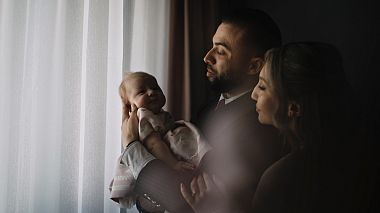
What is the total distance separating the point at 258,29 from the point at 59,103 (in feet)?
2.36

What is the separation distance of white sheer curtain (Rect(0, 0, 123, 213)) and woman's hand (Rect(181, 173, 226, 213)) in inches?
14.0

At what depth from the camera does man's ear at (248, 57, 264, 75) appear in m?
1.13

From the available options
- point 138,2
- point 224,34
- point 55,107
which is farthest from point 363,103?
point 55,107

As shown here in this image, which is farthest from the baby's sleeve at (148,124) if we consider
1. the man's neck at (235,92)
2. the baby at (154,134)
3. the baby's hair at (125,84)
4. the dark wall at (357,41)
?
the dark wall at (357,41)

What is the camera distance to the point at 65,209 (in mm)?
1415

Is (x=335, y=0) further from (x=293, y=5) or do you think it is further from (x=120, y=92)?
(x=120, y=92)

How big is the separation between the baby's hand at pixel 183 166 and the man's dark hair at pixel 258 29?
35 centimetres

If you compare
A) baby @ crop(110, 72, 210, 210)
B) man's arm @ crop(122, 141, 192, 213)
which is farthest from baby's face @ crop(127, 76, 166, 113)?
man's arm @ crop(122, 141, 192, 213)

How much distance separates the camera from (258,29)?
1.15 m

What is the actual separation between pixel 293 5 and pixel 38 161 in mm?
937

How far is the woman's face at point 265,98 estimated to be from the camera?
1.07 metres

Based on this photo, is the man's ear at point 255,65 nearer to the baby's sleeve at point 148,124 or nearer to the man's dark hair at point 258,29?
the man's dark hair at point 258,29

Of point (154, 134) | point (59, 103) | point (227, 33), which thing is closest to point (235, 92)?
point (227, 33)

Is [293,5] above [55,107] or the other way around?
above
